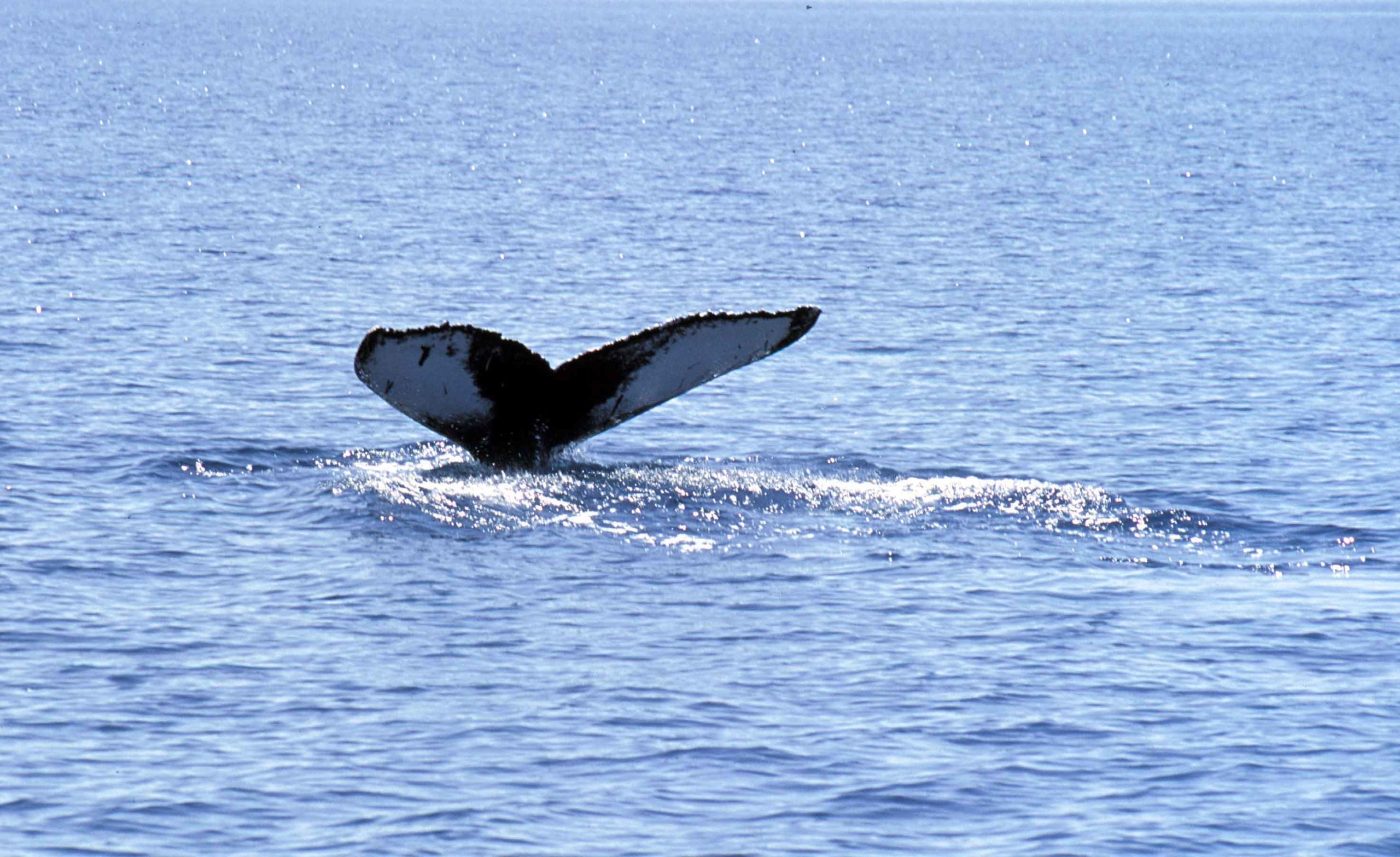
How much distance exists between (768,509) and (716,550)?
122 centimetres

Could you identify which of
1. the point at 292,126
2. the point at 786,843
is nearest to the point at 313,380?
the point at 786,843

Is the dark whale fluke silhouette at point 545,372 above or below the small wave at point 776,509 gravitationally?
above

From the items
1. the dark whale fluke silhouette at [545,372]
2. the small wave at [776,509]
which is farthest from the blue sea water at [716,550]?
the dark whale fluke silhouette at [545,372]

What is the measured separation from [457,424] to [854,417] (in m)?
5.49

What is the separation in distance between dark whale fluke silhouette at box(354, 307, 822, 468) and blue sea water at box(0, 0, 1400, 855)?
1.78ft

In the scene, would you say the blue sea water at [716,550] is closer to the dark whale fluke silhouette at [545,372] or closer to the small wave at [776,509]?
the small wave at [776,509]

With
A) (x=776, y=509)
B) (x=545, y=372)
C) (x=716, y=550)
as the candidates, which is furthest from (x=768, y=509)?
(x=545, y=372)

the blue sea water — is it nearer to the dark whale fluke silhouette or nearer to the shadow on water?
the shadow on water

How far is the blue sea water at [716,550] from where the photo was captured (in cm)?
970

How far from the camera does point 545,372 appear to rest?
46.8ft

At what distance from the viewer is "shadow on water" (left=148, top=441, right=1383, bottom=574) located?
1390cm

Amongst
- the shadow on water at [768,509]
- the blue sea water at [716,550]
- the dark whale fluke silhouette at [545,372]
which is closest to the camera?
the blue sea water at [716,550]

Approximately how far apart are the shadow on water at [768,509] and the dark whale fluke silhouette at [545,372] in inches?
20.6

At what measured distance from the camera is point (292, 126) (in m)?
60.1
